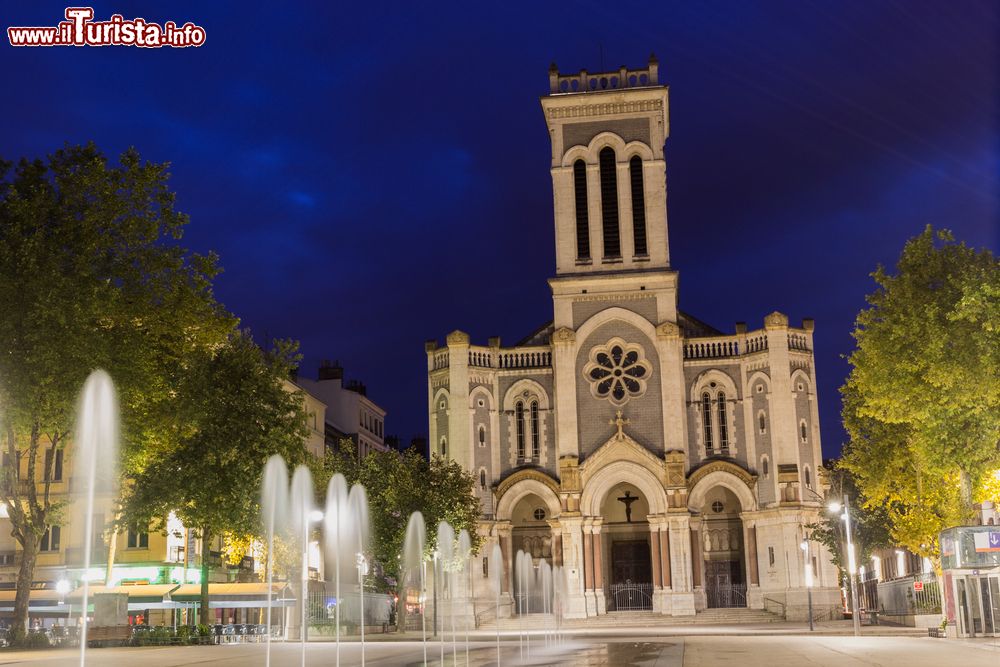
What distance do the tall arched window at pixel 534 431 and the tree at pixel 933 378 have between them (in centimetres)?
2929

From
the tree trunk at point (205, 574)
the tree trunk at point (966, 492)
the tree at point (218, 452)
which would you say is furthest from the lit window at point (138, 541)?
the tree trunk at point (966, 492)

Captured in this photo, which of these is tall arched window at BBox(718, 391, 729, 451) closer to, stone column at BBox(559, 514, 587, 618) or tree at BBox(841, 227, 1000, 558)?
stone column at BBox(559, 514, 587, 618)

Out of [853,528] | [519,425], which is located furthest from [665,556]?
[519,425]

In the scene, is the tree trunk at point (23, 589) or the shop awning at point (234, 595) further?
the shop awning at point (234, 595)

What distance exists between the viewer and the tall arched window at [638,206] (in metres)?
71.8

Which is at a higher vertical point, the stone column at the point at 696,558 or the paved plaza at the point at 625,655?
the stone column at the point at 696,558

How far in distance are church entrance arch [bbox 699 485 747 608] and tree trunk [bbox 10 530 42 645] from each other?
41.9 m

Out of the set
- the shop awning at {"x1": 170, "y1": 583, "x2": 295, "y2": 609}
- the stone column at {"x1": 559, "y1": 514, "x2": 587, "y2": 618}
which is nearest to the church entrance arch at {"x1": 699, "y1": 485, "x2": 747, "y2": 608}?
the stone column at {"x1": 559, "y1": 514, "x2": 587, "y2": 618}

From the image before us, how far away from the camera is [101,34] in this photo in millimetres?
30938

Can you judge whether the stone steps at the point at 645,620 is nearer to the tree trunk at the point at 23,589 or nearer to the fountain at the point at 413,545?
the fountain at the point at 413,545

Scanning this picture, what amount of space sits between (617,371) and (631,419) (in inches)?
124

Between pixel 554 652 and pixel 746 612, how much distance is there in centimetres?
3323

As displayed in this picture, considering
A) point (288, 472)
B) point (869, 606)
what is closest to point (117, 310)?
point (288, 472)

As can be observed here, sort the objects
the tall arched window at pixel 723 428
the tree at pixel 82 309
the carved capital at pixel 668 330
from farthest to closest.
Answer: the carved capital at pixel 668 330, the tall arched window at pixel 723 428, the tree at pixel 82 309
